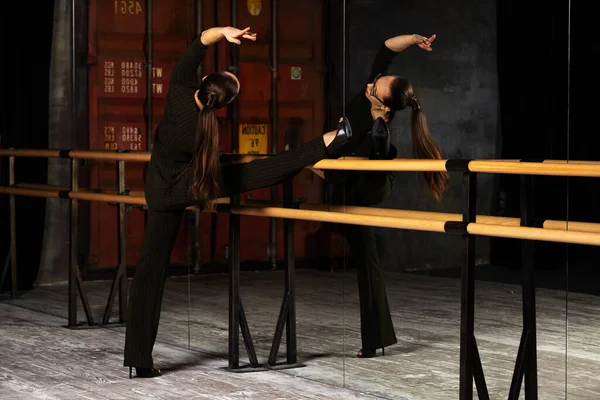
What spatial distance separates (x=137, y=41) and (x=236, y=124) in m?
1.10

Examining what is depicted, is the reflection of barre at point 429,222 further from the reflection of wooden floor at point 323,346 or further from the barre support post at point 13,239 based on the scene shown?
the barre support post at point 13,239

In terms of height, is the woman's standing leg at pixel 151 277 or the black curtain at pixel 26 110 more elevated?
the black curtain at pixel 26 110

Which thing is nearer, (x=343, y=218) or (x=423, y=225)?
(x=423, y=225)

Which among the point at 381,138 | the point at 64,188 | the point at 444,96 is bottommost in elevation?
the point at 64,188

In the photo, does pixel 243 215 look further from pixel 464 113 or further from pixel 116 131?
pixel 464 113

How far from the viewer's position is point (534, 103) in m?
4.07

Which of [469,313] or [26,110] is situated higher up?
[26,110]

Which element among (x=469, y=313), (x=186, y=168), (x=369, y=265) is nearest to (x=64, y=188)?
(x=186, y=168)

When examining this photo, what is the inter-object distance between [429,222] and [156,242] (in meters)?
1.62

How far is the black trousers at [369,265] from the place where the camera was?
488cm

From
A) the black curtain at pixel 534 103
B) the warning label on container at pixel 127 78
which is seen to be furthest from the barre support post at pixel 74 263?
the black curtain at pixel 534 103

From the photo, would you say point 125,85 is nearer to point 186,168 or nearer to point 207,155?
point 186,168

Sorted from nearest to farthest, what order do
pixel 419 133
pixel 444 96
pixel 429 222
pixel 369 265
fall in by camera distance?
pixel 429 222, pixel 444 96, pixel 419 133, pixel 369 265

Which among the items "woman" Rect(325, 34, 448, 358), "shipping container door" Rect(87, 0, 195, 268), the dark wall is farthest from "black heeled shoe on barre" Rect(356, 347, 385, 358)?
"shipping container door" Rect(87, 0, 195, 268)
